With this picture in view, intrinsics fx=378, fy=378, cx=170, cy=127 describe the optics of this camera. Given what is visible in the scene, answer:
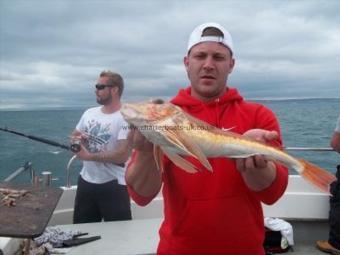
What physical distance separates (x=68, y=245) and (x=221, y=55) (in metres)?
3.17

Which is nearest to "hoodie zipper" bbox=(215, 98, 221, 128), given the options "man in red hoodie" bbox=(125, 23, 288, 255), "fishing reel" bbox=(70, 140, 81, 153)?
"man in red hoodie" bbox=(125, 23, 288, 255)

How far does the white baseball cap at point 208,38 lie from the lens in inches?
108

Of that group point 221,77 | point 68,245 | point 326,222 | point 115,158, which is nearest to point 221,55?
point 221,77

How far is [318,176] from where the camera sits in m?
2.35

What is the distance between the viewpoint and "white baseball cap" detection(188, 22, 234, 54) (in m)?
2.75

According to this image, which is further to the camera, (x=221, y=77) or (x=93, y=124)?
(x=93, y=124)

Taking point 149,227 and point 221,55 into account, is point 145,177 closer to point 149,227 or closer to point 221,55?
point 221,55

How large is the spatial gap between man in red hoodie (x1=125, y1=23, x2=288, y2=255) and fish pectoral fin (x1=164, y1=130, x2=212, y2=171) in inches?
11.8

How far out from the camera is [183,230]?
8.69 feet

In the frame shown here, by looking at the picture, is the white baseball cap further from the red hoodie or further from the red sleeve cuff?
the red sleeve cuff

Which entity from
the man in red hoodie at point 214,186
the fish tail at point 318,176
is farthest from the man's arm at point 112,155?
the fish tail at point 318,176

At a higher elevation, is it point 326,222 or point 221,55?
point 221,55

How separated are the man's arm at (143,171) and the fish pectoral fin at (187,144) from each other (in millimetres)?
225

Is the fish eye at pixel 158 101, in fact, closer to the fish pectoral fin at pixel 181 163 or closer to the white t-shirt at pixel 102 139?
the fish pectoral fin at pixel 181 163
